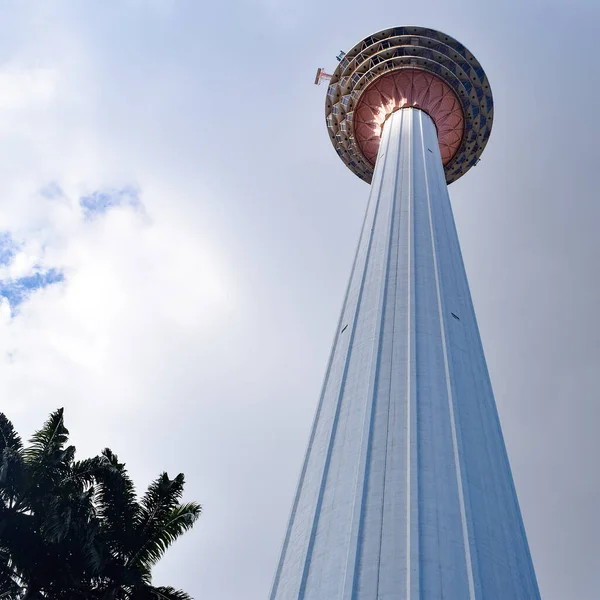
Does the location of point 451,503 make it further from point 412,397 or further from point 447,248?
point 447,248

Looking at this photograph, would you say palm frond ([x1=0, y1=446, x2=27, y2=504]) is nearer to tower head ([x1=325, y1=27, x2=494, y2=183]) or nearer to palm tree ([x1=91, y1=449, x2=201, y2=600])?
palm tree ([x1=91, y1=449, x2=201, y2=600])

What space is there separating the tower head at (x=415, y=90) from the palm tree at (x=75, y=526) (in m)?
23.9

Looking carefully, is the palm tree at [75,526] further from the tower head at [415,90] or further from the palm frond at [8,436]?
the tower head at [415,90]

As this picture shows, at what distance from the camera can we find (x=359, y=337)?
676 inches

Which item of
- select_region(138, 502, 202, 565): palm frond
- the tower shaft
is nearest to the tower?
the tower shaft

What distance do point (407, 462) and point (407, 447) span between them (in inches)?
16.3

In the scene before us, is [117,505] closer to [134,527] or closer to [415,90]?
[134,527]

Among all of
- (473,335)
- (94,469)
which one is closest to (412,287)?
(473,335)

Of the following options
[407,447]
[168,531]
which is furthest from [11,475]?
[407,447]

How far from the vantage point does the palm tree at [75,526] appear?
18.2 m

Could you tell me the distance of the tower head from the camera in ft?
116

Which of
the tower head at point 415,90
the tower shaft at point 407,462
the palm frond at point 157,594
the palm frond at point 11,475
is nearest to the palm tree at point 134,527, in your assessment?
the palm frond at point 157,594

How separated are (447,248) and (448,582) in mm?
12741

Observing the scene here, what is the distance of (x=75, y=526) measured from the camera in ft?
59.0
